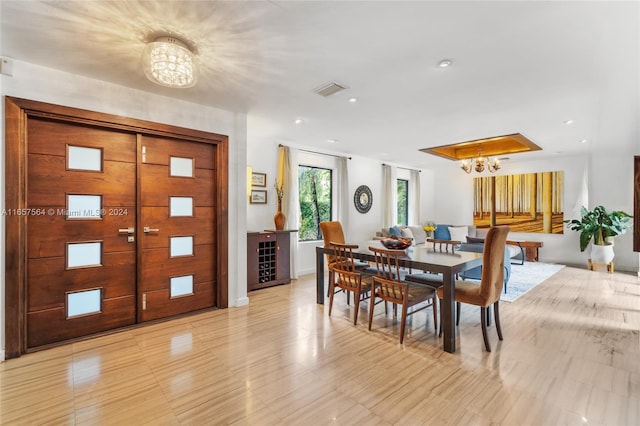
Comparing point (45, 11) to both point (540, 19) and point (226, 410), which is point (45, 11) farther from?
point (540, 19)

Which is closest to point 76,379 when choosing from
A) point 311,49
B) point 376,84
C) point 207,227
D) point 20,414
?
point 20,414

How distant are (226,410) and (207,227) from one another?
232 cm

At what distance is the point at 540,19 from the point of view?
1.93 meters

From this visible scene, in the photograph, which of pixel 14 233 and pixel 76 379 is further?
pixel 14 233

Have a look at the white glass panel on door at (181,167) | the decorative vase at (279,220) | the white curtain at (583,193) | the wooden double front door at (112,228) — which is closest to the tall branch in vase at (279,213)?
the decorative vase at (279,220)

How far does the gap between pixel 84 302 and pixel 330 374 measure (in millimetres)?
2531

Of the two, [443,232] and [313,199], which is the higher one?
[313,199]

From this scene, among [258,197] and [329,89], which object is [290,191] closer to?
[258,197]

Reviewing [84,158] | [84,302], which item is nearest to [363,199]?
[84,158]

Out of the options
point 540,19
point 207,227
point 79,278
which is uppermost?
point 540,19

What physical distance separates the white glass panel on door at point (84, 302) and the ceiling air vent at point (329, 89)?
3075 millimetres

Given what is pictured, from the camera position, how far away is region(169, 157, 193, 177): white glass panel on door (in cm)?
350

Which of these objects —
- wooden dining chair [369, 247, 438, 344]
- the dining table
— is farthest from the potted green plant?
wooden dining chair [369, 247, 438, 344]

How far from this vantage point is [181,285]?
3537 mm
